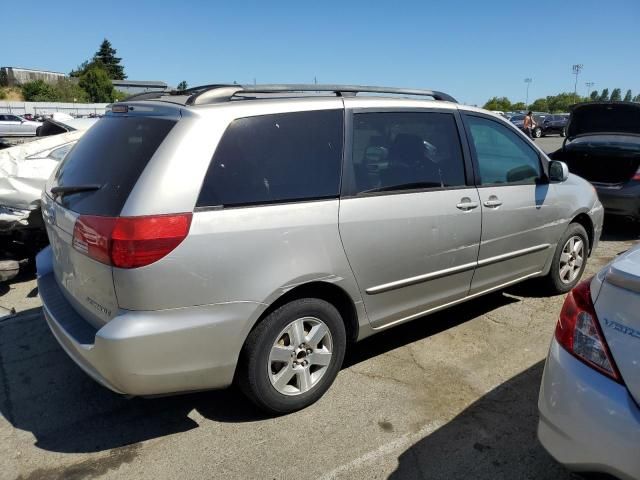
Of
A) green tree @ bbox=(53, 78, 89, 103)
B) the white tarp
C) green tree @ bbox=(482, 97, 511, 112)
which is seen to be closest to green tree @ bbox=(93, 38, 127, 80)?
green tree @ bbox=(53, 78, 89, 103)

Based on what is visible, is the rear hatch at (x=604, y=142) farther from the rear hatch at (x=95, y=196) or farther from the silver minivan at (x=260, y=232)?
the rear hatch at (x=95, y=196)

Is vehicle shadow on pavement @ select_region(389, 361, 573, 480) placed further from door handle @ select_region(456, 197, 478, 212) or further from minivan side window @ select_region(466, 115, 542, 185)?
minivan side window @ select_region(466, 115, 542, 185)

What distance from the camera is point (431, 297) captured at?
11.8 feet

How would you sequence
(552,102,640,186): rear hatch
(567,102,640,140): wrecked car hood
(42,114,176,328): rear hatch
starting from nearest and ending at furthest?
(42,114,176,328): rear hatch < (552,102,640,186): rear hatch < (567,102,640,140): wrecked car hood

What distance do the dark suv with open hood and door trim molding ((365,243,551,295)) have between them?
10.3 ft

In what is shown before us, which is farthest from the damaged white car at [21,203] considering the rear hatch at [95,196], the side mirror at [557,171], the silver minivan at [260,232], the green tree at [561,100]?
the green tree at [561,100]

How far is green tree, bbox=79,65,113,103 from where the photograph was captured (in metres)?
84.4

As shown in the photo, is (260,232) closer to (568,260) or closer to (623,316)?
(623,316)

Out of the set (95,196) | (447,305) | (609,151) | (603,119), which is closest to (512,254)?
(447,305)

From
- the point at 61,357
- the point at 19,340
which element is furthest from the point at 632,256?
the point at 19,340

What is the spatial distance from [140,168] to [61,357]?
1.94 metres

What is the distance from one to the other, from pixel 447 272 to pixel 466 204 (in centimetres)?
49

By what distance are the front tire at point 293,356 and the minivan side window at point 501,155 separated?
1.70 metres

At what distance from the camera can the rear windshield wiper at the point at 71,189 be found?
2.71 meters
